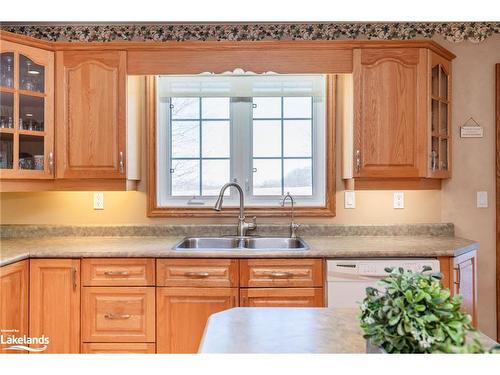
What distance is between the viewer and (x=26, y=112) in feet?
7.77

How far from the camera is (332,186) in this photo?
2736mm

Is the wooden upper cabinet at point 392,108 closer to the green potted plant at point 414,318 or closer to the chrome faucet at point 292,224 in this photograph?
the chrome faucet at point 292,224

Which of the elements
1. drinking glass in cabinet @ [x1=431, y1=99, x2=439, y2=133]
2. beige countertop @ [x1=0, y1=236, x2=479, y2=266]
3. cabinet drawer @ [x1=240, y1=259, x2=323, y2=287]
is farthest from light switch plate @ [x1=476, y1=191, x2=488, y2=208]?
cabinet drawer @ [x1=240, y1=259, x2=323, y2=287]

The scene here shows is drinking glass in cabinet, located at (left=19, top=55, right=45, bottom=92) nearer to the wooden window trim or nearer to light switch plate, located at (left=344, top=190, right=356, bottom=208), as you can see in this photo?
the wooden window trim

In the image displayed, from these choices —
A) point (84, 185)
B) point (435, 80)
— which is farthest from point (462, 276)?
point (84, 185)

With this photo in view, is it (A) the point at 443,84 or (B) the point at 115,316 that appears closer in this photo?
(B) the point at 115,316

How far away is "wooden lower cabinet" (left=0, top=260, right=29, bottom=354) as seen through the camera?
197 centimetres

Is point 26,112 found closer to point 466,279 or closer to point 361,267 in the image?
point 361,267

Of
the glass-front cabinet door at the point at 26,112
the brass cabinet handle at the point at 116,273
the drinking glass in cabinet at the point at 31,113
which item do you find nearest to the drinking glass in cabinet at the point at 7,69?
the glass-front cabinet door at the point at 26,112

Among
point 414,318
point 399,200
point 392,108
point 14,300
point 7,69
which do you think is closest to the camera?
point 414,318

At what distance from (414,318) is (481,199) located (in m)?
2.48

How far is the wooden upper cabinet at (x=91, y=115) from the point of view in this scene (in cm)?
242
